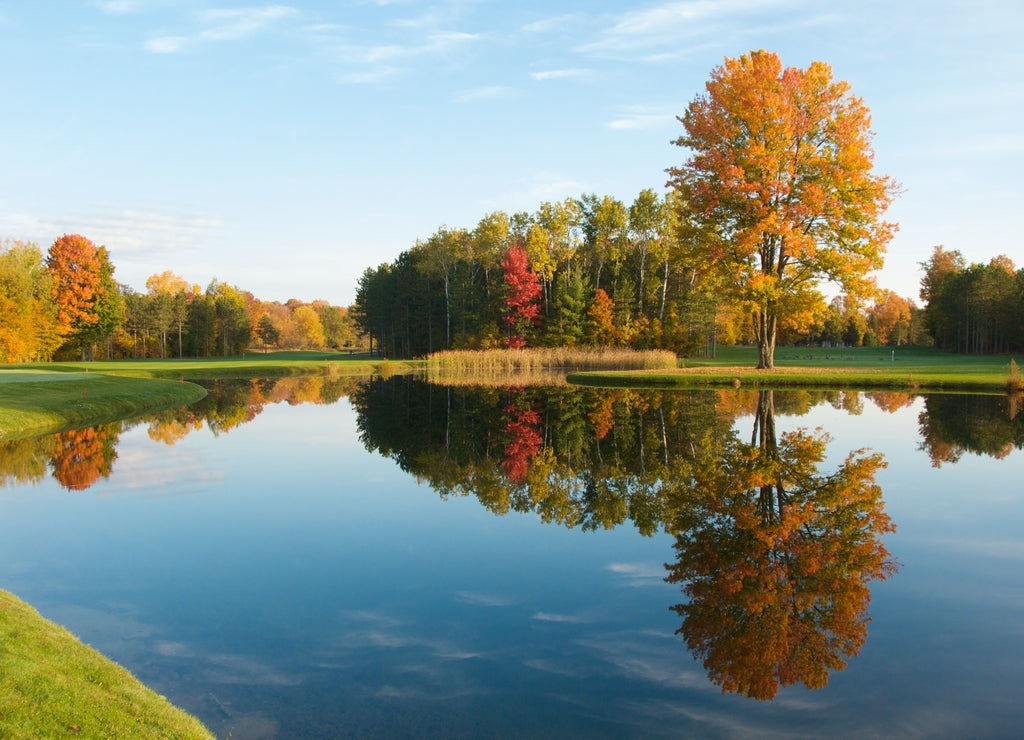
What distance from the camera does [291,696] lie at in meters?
5.01

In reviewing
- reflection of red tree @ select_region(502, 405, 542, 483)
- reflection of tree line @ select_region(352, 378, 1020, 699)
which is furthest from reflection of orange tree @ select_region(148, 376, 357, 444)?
reflection of red tree @ select_region(502, 405, 542, 483)

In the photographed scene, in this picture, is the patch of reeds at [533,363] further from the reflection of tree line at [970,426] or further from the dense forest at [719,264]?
the reflection of tree line at [970,426]

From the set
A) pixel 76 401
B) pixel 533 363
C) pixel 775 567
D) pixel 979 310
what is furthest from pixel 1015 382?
pixel 979 310

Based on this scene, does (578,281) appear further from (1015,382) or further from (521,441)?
(521,441)

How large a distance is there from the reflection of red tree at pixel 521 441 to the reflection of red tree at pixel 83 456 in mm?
7424

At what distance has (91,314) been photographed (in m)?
64.6

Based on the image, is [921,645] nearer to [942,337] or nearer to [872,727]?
[872,727]

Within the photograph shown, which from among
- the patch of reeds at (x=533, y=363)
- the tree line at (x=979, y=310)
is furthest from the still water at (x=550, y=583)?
the tree line at (x=979, y=310)

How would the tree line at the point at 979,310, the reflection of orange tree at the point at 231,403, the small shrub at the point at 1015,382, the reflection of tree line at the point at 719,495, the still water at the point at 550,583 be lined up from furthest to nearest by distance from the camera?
1. the tree line at the point at 979,310
2. the small shrub at the point at 1015,382
3. the reflection of orange tree at the point at 231,403
4. the reflection of tree line at the point at 719,495
5. the still water at the point at 550,583

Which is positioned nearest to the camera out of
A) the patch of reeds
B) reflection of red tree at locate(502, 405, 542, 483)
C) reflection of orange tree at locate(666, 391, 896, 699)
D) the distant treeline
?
reflection of orange tree at locate(666, 391, 896, 699)

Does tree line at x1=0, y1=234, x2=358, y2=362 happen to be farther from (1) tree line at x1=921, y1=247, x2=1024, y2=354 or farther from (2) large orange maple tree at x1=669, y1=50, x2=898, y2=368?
(1) tree line at x1=921, y1=247, x2=1024, y2=354

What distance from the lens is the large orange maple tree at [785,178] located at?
28.8 metres

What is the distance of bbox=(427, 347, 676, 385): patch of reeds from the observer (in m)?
39.9

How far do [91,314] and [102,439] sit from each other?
183 ft
